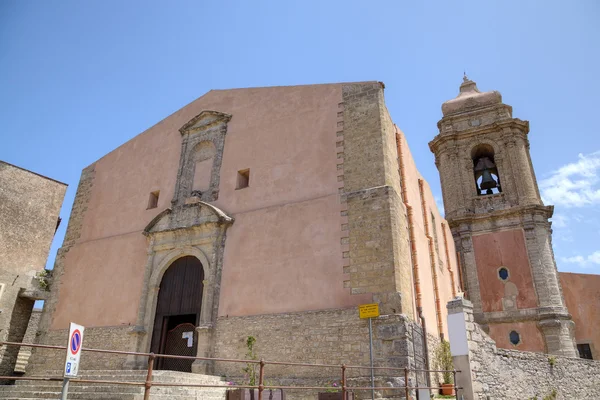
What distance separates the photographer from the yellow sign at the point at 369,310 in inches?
359

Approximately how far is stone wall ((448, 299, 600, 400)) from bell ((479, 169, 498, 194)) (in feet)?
31.5

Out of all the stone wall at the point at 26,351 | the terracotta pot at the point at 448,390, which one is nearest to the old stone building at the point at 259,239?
the terracotta pot at the point at 448,390

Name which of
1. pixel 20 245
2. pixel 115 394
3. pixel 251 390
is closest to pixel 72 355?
pixel 251 390

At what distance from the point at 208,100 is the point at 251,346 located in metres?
7.88

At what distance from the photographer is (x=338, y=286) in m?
9.81

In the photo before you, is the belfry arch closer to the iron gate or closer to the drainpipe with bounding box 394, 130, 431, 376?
the iron gate

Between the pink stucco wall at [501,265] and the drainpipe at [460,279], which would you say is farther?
the drainpipe at [460,279]

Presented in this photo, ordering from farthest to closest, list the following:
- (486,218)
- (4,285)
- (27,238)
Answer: (486,218)
(27,238)
(4,285)

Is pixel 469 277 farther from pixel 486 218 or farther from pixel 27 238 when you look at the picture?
pixel 27 238

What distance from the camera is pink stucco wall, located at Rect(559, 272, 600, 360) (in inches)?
787

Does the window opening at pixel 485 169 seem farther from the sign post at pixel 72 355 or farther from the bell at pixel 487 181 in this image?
the sign post at pixel 72 355

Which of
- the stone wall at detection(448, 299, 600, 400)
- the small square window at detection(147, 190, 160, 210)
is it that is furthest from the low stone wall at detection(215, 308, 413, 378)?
the small square window at detection(147, 190, 160, 210)


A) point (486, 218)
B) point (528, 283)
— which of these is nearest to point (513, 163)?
point (486, 218)

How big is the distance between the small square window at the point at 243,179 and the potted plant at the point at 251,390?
413cm
